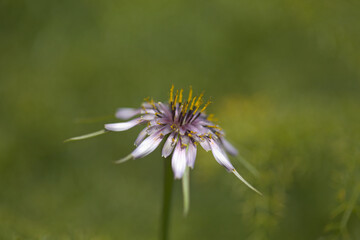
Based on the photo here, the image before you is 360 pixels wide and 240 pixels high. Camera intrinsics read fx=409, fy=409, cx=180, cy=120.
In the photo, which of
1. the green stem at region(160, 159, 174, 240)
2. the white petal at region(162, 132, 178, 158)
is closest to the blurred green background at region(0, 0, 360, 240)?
the green stem at region(160, 159, 174, 240)

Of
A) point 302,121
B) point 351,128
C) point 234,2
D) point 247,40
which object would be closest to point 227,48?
point 247,40

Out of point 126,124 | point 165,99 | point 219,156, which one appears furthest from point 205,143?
point 165,99

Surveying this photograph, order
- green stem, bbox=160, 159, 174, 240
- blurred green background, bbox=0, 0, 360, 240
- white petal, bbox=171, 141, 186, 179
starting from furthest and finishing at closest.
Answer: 1. blurred green background, bbox=0, 0, 360, 240
2. green stem, bbox=160, 159, 174, 240
3. white petal, bbox=171, 141, 186, 179

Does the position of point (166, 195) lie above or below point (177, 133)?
below

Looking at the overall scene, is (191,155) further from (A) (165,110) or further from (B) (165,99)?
(B) (165,99)

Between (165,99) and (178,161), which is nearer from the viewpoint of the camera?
(178,161)

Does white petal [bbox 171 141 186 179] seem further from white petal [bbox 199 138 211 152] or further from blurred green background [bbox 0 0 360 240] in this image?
blurred green background [bbox 0 0 360 240]

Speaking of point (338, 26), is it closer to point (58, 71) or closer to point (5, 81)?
point (58, 71)

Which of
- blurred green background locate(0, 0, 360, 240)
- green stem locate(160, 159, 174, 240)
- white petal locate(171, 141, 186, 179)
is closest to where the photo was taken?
white petal locate(171, 141, 186, 179)
